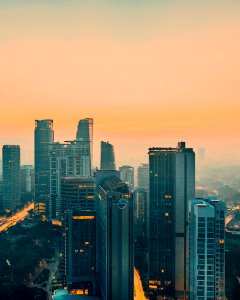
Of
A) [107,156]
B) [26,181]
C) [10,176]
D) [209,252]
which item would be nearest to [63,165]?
[10,176]

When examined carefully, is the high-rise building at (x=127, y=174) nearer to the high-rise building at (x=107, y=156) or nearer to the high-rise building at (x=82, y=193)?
the high-rise building at (x=107, y=156)

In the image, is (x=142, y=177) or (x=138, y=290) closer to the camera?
(x=138, y=290)

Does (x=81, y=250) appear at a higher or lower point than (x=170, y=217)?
lower

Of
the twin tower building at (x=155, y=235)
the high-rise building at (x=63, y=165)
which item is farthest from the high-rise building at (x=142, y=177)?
the twin tower building at (x=155, y=235)

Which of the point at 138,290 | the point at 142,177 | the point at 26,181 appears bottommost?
the point at 138,290

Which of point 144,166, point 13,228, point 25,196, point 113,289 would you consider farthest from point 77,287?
point 25,196

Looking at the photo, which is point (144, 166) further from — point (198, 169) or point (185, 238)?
point (198, 169)

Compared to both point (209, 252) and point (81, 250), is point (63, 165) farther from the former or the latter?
point (209, 252)
